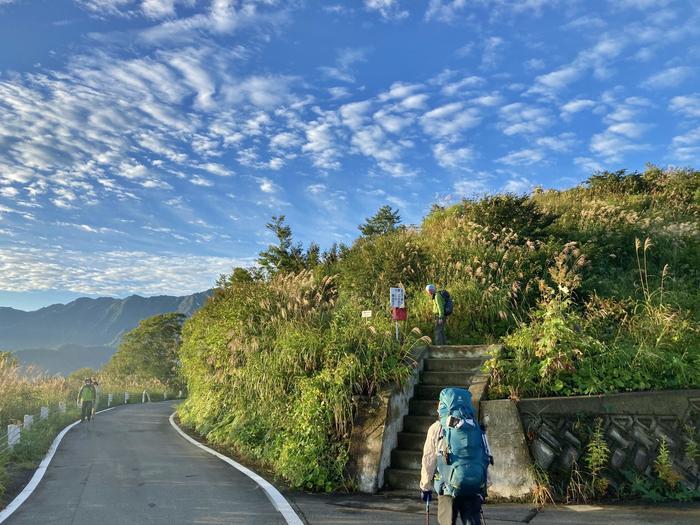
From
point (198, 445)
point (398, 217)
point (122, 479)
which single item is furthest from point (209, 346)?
point (398, 217)

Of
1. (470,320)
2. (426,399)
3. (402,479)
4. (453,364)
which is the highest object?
(470,320)

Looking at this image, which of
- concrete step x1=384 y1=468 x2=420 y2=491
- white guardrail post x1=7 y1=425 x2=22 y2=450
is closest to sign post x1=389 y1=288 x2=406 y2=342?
concrete step x1=384 y1=468 x2=420 y2=491

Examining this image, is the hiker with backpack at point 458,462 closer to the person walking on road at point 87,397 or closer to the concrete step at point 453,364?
the concrete step at point 453,364

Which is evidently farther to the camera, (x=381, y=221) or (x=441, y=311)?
(x=381, y=221)

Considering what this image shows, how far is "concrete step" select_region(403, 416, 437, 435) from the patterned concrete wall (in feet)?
5.24

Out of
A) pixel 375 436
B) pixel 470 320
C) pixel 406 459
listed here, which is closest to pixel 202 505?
pixel 375 436

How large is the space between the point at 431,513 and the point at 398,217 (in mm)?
31667

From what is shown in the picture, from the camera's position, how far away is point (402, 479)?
6930 mm

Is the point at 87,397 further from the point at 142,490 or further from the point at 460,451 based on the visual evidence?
the point at 460,451

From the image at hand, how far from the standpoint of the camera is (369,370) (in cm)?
Answer: 784

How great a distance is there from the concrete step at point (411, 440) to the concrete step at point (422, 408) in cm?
50

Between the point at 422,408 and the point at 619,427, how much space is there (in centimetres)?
289

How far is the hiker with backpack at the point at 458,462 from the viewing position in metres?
4.09

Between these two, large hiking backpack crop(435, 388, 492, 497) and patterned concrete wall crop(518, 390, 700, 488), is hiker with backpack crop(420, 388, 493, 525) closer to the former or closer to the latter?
large hiking backpack crop(435, 388, 492, 497)
